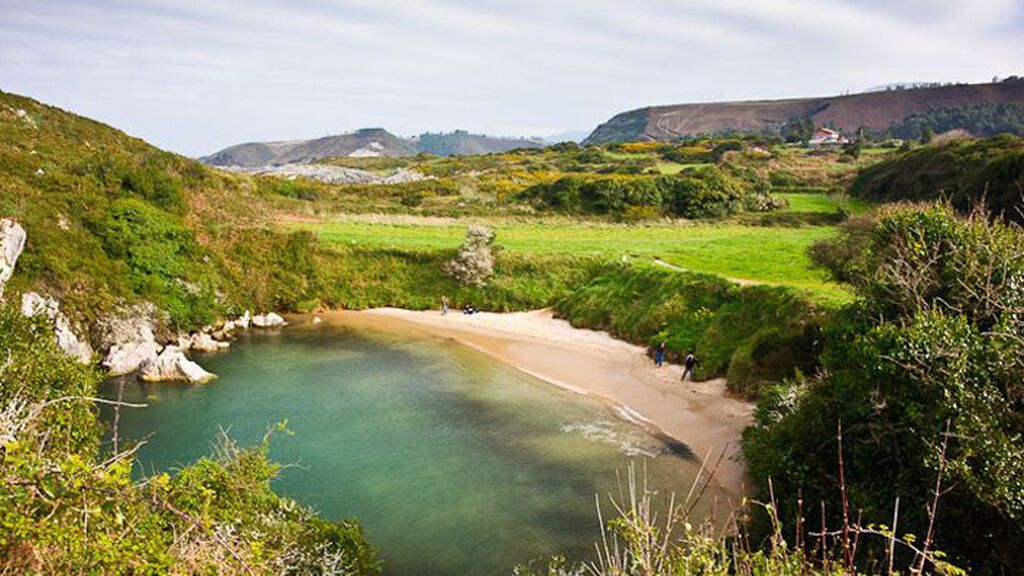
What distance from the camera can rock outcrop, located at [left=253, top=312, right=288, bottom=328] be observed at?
4288 centimetres

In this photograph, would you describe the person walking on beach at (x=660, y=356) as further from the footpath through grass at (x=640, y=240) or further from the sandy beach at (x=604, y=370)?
the footpath through grass at (x=640, y=240)

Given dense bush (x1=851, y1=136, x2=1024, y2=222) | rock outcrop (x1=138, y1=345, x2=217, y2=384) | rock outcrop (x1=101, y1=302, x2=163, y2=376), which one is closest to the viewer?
rock outcrop (x1=138, y1=345, x2=217, y2=384)

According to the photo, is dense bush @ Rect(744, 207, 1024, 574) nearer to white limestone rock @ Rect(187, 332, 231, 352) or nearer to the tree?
the tree

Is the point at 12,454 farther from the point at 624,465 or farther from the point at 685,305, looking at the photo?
the point at 685,305

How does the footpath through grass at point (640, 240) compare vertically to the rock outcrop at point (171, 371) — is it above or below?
above

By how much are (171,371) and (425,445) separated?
15.4m

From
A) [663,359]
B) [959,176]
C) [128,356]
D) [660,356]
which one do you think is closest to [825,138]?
[959,176]

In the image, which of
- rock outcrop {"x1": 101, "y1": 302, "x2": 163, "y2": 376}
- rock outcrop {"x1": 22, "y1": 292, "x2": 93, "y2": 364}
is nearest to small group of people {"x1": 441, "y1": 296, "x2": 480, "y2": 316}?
rock outcrop {"x1": 101, "y1": 302, "x2": 163, "y2": 376}

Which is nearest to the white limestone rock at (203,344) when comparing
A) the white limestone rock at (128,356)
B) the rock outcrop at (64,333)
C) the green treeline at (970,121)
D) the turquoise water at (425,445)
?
the turquoise water at (425,445)

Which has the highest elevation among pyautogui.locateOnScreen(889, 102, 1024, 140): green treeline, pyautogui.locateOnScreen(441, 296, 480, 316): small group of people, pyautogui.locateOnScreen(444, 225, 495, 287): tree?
pyautogui.locateOnScreen(889, 102, 1024, 140): green treeline

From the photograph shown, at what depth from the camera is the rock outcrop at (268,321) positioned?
1688 inches

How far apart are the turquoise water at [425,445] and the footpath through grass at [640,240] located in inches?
590

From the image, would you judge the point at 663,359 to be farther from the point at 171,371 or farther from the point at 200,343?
the point at 200,343

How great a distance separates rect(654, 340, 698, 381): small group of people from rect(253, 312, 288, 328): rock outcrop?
25.4 m
